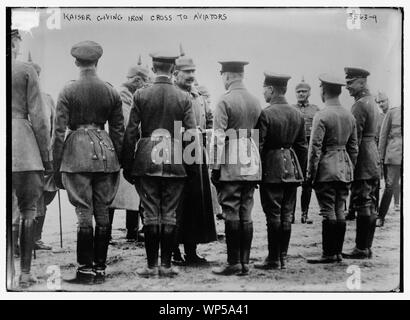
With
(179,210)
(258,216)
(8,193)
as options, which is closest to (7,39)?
(8,193)

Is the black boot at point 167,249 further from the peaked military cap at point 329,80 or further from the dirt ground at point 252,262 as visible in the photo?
the peaked military cap at point 329,80

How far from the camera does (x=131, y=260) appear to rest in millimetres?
6836

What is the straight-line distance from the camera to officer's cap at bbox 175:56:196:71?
22.4ft

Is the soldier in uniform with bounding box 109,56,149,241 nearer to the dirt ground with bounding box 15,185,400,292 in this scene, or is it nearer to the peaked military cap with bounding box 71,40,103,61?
the dirt ground with bounding box 15,185,400,292

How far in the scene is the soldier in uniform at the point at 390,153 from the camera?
701 centimetres

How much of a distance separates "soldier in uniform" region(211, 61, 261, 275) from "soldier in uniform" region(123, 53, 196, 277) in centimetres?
31

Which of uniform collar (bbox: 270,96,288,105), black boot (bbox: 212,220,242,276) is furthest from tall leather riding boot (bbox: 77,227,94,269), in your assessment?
uniform collar (bbox: 270,96,288,105)

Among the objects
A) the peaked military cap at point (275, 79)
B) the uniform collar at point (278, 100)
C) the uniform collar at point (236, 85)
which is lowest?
the uniform collar at point (278, 100)

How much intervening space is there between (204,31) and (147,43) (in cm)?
56

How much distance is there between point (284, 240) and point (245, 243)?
395 millimetres

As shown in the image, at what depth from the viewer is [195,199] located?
6.78 meters

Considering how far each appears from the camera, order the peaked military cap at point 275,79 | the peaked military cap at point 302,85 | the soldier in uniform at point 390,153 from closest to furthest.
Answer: the peaked military cap at point 275,79 → the peaked military cap at point 302,85 → the soldier in uniform at point 390,153

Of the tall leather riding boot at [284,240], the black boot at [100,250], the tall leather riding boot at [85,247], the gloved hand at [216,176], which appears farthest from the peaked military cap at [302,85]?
the tall leather riding boot at [85,247]

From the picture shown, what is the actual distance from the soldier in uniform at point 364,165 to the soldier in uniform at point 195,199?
4.64 feet
